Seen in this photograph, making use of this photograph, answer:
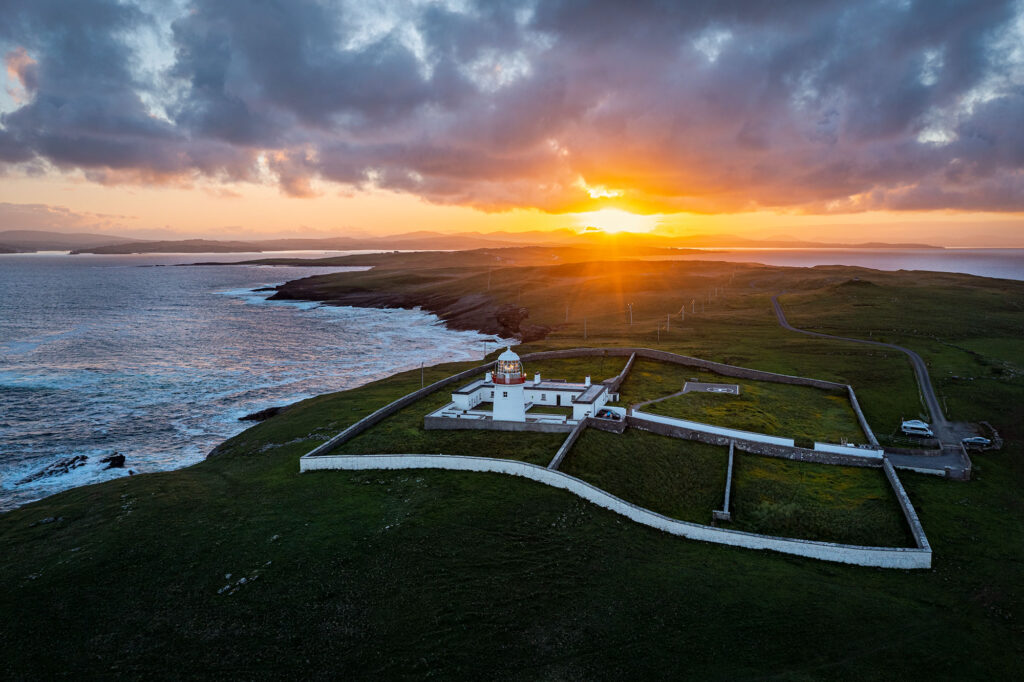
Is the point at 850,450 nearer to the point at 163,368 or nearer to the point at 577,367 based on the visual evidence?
the point at 577,367

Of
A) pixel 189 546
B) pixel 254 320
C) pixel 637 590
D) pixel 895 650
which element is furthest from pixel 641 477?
pixel 254 320

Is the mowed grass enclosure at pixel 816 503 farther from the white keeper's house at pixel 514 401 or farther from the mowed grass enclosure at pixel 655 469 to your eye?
the white keeper's house at pixel 514 401

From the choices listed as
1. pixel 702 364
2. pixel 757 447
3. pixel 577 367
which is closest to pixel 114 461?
pixel 577 367

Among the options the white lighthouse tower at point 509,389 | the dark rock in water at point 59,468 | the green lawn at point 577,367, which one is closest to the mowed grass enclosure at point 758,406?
the green lawn at point 577,367

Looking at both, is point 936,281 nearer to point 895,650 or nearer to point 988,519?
point 988,519

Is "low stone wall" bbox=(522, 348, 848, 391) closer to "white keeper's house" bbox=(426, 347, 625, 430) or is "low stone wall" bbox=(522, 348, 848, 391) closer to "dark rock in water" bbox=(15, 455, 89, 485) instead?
"white keeper's house" bbox=(426, 347, 625, 430)

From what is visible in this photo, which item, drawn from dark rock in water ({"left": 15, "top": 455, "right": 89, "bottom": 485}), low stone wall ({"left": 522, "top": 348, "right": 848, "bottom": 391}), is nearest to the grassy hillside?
dark rock in water ({"left": 15, "top": 455, "right": 89, "bottom": 485})
